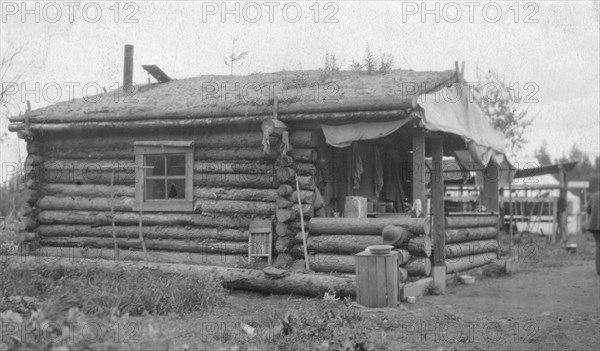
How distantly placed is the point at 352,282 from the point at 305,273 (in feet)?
3.19

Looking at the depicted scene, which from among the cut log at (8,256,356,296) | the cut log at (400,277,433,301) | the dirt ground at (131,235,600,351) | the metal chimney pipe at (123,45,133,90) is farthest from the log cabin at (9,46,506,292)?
the metal chimney pipe at (123,45,133,90)

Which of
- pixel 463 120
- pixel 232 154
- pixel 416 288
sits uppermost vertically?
pixel 463 120

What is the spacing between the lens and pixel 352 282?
33.2 ft

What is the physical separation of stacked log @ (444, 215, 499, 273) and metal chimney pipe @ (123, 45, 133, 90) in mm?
8970

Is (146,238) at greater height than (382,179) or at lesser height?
lesser

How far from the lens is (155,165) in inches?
540

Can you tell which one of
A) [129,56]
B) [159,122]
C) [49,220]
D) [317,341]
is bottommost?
[317,341]

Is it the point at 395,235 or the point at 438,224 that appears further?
the point at 438,224

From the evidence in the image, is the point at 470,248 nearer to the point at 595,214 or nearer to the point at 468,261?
the point at 468,261

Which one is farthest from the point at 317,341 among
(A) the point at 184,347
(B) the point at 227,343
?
(A) the point at 184,347

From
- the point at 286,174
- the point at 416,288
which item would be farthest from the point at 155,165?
the point at 416,288

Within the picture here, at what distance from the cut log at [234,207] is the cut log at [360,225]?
1005 millimetres

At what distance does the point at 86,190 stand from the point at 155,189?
1.44m

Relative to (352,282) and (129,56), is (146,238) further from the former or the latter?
(129,56)
